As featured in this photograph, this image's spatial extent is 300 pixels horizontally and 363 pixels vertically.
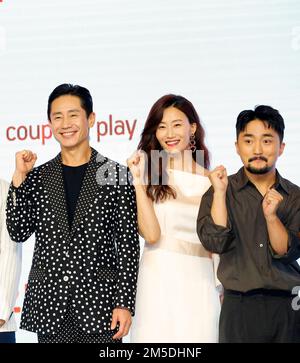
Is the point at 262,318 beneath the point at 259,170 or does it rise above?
beneath

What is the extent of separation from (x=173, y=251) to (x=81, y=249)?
34cm

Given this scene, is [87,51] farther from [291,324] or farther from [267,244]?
[291,324]

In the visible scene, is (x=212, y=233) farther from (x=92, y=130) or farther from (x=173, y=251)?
(x=92, y=130)

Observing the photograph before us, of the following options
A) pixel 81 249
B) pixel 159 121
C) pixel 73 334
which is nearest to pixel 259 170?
pixel 159 121

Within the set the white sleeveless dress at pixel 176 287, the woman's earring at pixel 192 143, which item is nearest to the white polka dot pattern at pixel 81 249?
the white sleeveless dress at pixel 176 287

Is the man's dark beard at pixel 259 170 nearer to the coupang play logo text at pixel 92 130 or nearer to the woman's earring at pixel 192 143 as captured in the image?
the woman's earring at pixel 192 143

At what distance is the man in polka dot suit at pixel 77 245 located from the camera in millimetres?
2895

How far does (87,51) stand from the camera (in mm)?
3422

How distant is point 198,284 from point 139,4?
1.11 m

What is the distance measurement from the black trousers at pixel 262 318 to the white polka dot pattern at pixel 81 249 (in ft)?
1.12

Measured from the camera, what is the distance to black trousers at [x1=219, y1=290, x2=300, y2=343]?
287 cm

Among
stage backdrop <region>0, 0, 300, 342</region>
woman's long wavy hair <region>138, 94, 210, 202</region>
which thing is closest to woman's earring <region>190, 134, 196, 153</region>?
woman's long wavy hair <region>138, 94, 210, 202</region>

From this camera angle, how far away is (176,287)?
10.0ft
